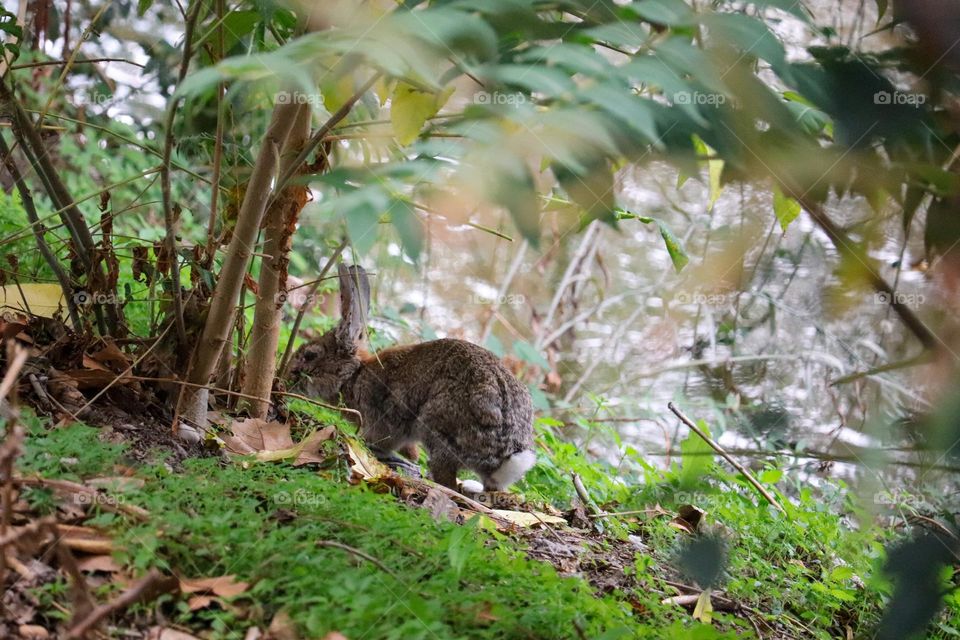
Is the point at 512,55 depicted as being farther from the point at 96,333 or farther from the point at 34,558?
the point at 96,333

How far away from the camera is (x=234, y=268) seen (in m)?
3.56

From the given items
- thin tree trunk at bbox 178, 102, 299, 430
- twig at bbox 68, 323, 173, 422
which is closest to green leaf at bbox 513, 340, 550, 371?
thin tree trunk at bbox 178, 102, 299, 430

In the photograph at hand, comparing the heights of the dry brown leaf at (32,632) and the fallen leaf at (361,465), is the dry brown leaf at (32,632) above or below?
above

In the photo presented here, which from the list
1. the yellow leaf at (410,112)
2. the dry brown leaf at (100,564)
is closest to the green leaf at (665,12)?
the yellow leaf at (410,112)

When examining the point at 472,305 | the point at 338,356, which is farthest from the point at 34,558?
the point at 472,305

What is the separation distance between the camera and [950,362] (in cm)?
198

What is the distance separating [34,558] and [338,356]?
11.6 ft

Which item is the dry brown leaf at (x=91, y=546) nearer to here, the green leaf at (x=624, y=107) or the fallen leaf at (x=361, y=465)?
the fallen leaf at (x=361, y=465)

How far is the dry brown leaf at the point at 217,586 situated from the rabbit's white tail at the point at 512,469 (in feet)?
8.18

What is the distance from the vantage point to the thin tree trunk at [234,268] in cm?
344

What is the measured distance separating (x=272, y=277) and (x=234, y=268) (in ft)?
1.39

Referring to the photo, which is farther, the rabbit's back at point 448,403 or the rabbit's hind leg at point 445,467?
the rabbit's hind leg at point 445,467

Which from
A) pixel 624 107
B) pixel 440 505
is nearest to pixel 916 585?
pixel 624 107

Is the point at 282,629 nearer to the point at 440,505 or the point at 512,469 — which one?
the point at 440,505
